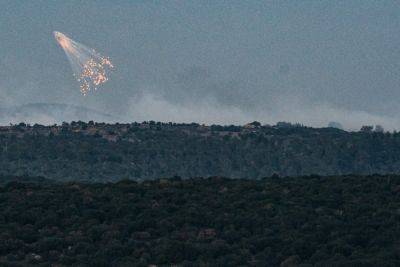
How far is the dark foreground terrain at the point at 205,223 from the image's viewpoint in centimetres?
6334

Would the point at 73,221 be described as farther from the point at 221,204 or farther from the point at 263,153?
the point at 263,153

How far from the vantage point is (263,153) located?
543 feet

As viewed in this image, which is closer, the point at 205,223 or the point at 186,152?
the point at 205,223

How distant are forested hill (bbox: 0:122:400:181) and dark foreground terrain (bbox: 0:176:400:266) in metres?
68.3

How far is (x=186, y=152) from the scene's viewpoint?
6452 inches

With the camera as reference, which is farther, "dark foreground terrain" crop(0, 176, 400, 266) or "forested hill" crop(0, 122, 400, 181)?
"forested hill" crop(0, 122, 400, 181)

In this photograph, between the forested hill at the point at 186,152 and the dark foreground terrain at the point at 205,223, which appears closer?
the dark foreground terrain at the point at 205,223

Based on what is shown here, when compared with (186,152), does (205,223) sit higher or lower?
lower

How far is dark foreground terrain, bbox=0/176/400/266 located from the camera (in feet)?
208

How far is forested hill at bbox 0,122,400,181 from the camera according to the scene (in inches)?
6191

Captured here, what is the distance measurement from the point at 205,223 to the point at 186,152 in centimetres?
9193

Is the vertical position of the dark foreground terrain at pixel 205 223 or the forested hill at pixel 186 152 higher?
the forested hill at pixel 186 152

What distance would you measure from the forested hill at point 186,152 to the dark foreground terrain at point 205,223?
6833 centimetres

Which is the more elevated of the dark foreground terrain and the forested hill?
the forested hill
